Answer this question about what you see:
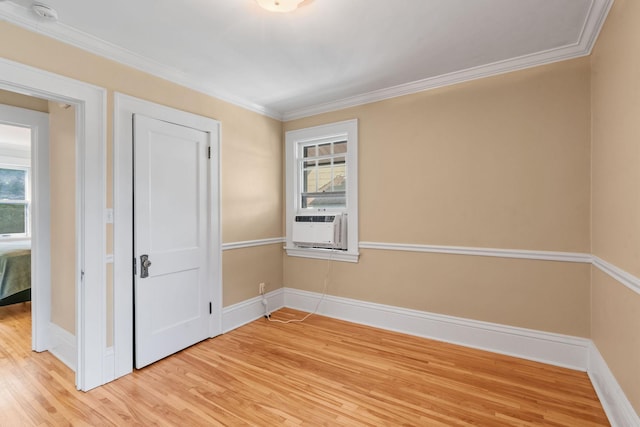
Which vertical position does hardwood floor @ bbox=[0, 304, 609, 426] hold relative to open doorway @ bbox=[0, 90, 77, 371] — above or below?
below

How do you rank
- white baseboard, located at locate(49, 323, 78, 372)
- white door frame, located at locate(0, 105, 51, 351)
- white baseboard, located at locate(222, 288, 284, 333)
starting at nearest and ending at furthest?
white baseboard, located at locate(49, 323, 78, 372), white door frame, located at locate(0, 105, 51, 351), white baseboard, located at locate(222, 288, 284, 333)

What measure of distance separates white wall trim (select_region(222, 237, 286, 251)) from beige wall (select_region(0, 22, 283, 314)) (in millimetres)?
48

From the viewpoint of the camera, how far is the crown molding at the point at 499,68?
1974 millimetres

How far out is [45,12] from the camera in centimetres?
184

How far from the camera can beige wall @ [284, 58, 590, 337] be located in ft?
7.91

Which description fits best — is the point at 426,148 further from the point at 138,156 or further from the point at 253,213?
the point at 138,156

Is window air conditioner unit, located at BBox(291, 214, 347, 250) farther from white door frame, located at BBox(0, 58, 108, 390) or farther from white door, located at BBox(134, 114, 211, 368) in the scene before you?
white door frame, located at BBox(0, 58, 108, 390)

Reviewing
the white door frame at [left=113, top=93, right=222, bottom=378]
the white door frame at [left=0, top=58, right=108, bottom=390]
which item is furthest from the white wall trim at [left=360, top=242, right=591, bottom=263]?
the white door frame at [left=0, top=58, right=108, bottom=390]

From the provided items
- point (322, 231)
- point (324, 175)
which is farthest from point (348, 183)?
point (322, 231)

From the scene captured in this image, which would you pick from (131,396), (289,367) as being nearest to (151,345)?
(131,396)

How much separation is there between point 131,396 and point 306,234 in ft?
7.16

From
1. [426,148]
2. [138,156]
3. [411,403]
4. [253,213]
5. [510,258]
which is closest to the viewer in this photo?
[411,403]

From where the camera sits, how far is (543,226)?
98.7 inches

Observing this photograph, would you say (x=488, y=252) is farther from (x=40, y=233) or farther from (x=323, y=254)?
(x=40, y=233)
